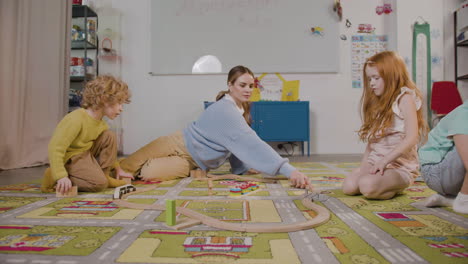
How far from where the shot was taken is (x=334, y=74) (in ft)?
11.4

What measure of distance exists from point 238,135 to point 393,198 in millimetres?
660

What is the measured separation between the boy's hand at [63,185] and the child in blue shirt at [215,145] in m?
0.48

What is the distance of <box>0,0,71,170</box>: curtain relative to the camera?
2283mm

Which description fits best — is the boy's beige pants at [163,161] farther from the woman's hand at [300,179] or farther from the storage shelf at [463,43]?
the storage shelf at [463,43]

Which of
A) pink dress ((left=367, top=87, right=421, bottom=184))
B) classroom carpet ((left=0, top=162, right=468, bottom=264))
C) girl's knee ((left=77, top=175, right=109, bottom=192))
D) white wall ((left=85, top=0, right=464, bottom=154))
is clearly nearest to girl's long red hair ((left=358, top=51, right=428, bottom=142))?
pink dress ((left=367, top=87, right=421, bottom=184))

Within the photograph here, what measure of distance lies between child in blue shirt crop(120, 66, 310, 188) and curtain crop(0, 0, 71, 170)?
3.73 ft

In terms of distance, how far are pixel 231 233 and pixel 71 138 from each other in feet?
2.68

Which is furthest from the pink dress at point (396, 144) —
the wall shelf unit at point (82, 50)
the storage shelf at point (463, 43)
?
the wall shelf unit at point (82, 50)

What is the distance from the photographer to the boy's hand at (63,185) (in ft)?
4.01

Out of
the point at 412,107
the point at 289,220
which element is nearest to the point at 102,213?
the point at 289,220

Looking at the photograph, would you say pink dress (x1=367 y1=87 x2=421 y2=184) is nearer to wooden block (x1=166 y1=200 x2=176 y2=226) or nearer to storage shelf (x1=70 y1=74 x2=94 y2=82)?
wooden block (x1=166 y1=200 x2=176 y2=226)

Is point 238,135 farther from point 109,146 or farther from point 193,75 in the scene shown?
point 193,75

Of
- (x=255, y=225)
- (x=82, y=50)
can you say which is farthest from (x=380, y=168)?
(x=82, y=50)

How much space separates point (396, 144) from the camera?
127 cm
